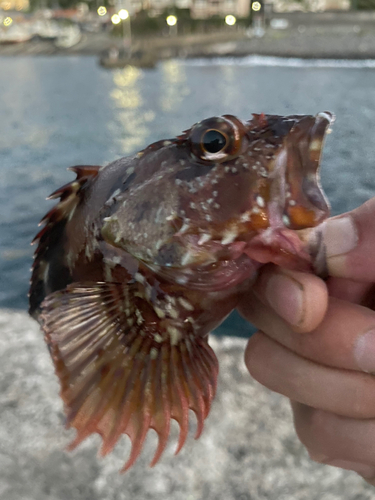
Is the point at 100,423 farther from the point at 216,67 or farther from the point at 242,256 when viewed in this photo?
the point at 216,67

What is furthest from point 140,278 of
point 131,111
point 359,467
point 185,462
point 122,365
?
point 131,111

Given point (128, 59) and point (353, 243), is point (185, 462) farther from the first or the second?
point (128, 59)

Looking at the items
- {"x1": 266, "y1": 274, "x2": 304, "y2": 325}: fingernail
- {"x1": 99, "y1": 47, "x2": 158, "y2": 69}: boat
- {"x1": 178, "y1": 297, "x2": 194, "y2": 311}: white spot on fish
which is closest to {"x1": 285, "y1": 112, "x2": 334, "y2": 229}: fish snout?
{"x1": 266, "y1": 274, "x2": 304, "y2": 325}: fingernail

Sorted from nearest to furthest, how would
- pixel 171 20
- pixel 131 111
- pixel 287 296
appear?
pixel 287 296
pixel 131 111
pixel 171 20

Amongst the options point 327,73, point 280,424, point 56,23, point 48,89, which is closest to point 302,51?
point 327,73

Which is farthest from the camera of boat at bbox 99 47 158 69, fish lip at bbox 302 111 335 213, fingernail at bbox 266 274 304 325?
boat at bbox 99 47 158 69

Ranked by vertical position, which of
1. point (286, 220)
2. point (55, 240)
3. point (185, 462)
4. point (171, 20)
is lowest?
point (185, 462)

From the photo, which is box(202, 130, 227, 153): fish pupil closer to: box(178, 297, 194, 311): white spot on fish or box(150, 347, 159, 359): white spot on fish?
box(178, 297, 194, 311): white spot on fish
